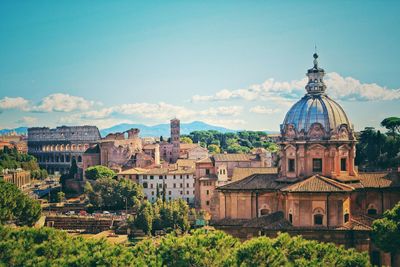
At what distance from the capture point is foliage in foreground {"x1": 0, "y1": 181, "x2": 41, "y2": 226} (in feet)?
246

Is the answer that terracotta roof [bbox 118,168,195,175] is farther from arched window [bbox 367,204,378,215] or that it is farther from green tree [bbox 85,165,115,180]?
arched window [bbox 367,204,378,215]

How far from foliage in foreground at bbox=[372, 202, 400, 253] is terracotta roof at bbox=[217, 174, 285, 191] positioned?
10.2 meters

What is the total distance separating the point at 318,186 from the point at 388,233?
6951mm

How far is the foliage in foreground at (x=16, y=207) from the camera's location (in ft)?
246

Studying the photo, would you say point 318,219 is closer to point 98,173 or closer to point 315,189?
point 315,189

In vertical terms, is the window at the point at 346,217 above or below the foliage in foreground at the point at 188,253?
above

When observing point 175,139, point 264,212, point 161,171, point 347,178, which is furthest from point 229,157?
point 175,139

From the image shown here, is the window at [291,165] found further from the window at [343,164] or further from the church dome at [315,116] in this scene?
the window at [343,164]

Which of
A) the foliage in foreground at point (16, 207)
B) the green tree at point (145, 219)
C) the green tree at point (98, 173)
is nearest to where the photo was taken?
the foliage in foreground at point (16, 207)

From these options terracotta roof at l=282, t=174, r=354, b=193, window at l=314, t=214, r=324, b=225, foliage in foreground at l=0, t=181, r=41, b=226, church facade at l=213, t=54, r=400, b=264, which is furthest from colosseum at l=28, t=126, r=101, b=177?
window at l=314, t=214, r=324, b=225

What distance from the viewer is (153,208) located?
85.0 m

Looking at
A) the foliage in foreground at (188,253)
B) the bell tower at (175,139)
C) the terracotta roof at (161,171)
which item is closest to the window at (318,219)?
the foliage in foreground at (188,253)

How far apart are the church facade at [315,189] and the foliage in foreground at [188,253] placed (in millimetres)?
6409

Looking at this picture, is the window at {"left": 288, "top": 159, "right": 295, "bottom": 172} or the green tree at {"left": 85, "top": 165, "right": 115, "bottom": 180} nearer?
the window at {"left": 288, "top": 159, "right": 295, "bottom": 172}
